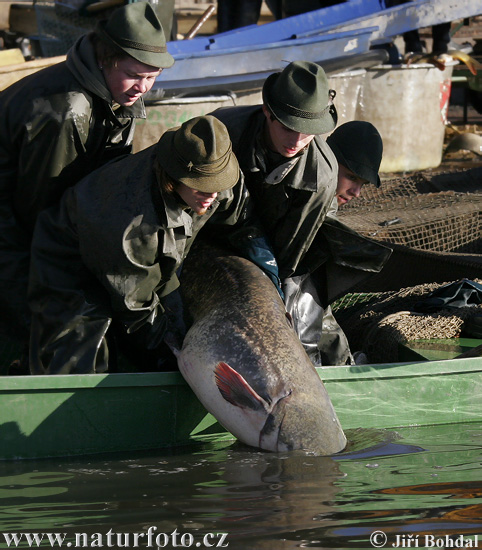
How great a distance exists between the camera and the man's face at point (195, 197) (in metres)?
4.57

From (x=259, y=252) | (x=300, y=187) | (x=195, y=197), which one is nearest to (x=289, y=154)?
(x=300, y=187)

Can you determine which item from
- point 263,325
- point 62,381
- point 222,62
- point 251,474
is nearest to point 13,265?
point 62,381

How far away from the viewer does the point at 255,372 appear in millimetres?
4688

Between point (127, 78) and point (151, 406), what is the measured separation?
1.60 metres

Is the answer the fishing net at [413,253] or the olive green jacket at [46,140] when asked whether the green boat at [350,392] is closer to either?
the fishing net at [413,253]

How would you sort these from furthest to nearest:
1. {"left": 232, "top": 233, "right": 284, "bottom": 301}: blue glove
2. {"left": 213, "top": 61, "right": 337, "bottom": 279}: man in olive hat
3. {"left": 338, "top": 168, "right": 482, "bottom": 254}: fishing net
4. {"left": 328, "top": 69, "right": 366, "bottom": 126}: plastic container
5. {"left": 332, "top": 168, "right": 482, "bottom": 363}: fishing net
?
1. {"left": 328, "top": 69, "right": 366, "bottom": 126}: plastic container
2. {"left": 338, "top": 168, "right": 482, "bottom": 254}: fishing net
3. {"left": 332, "top": 168, "right": 482, "bottom": 363}: fishing net
4. {"left": 232, "top": 233, "right": 284, "bottom": 301}: blue glove
5. {"left": 213, "top": 61, "right": 337, "bottom": 279}: man in olive hat

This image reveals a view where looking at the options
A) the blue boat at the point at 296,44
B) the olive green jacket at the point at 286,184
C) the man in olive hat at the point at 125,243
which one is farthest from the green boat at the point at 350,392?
the blue boat at the point at 296,44

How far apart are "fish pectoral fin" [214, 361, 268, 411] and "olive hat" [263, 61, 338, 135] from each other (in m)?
1.24

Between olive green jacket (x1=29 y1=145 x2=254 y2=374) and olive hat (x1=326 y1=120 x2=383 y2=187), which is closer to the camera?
olive green jacket (x1=29 y1=145 x2=254 y2=374)

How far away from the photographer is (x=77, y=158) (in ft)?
16.5

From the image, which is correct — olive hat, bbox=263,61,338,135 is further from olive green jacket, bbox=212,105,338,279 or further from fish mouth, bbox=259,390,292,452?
fish mouth, bbox=259,390,292,452

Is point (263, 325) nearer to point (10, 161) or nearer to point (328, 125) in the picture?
point (328, 125)

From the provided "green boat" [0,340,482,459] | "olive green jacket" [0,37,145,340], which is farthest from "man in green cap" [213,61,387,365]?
"olive green jacket" [0,37,145,340]

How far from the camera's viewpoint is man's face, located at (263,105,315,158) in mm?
4984
